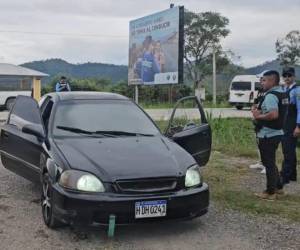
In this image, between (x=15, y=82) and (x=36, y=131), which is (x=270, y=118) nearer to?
(x=36, y=131)

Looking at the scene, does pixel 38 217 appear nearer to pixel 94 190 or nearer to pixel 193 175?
pixel 94 190

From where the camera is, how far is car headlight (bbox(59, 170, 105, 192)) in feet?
18.0

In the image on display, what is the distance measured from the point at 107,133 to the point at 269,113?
2108 mm

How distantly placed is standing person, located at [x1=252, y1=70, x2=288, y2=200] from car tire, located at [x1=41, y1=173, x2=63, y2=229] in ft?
9.28

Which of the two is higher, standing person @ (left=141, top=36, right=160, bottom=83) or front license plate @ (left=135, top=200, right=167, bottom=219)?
standing person @ (left=141, top=36, right=160, bottom=83)

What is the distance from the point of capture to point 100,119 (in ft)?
22.6

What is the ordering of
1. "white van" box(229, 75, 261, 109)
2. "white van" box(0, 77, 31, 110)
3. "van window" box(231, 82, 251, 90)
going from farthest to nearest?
"van window" box(231, 82, 251, 90) < "white van" box(229, 75, 261, 109) < "white van" box(0, 77, 31, 110)

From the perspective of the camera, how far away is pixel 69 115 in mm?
6906

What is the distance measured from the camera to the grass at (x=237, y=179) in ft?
23.2

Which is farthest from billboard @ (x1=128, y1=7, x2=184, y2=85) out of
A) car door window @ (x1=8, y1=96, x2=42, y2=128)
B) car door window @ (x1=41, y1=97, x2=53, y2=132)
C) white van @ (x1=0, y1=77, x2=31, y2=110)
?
car door window @ (x1=41, y1=97, x2=53, y2=132)

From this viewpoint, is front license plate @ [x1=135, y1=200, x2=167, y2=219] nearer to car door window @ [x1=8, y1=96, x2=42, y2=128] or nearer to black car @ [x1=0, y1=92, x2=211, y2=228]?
black car @ [x1=0, y1=92, x2=211, y2=228]

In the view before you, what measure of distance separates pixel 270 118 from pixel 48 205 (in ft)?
9.86

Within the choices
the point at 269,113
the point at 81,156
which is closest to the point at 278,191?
the point at 269,113

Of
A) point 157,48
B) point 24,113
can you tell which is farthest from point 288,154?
point 157,48
